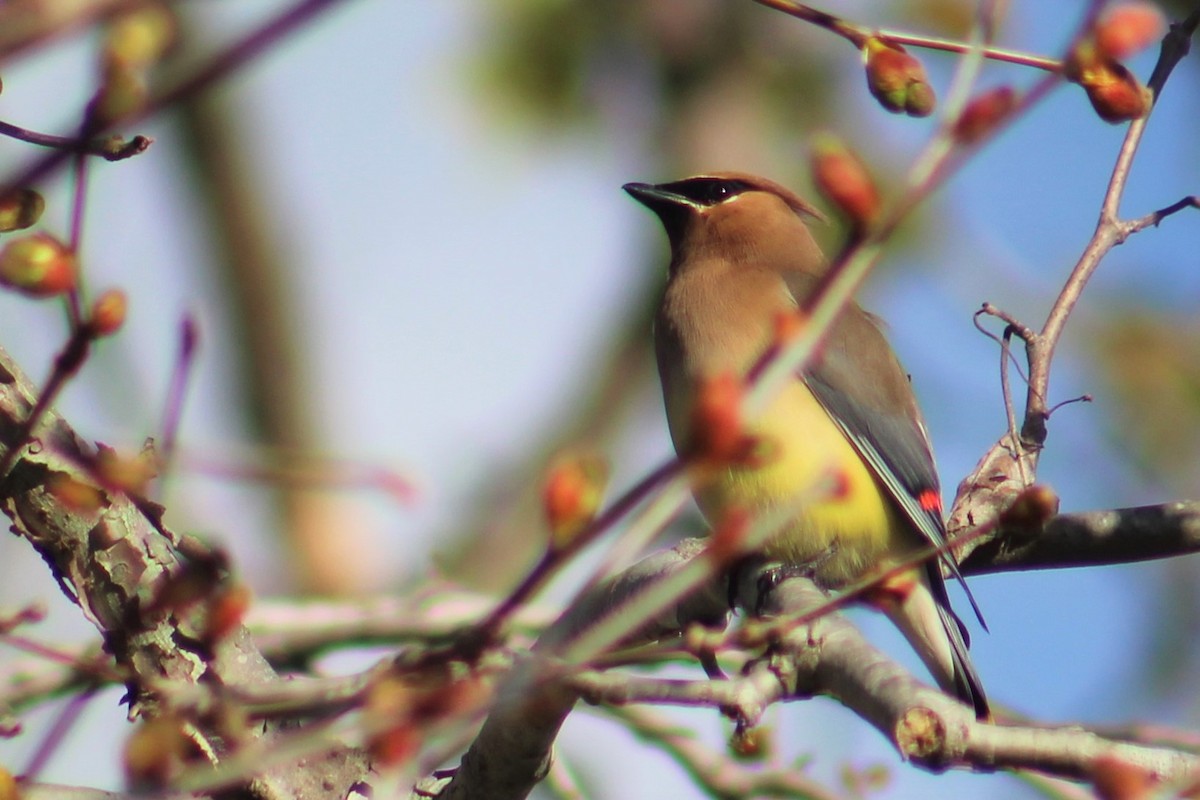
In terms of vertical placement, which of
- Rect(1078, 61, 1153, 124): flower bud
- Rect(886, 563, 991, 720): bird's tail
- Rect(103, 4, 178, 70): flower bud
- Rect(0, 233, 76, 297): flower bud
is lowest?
Rect(886, 563, 991, 720): bird's tail

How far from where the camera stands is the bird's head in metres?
5.03

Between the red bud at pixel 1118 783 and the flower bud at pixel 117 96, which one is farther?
the red bud at pixel 1118 783

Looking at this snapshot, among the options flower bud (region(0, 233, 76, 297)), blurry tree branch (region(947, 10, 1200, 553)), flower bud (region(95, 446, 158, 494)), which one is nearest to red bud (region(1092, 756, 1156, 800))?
flower bud (region(95, 446, 158, 494))

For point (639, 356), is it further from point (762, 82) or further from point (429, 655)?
point (429, 655)

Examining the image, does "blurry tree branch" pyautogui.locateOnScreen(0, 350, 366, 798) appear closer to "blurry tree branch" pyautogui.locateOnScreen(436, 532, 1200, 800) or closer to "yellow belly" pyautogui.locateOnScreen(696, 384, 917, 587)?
"blurry tree branch" pyautogui.locateOnScreen(436, 532, 1200, 800)

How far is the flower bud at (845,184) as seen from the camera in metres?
1.10

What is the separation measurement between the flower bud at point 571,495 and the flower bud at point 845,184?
0.25 m

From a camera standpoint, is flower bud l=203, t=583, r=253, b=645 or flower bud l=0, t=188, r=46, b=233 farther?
flower bud l=0, t=188, r=46, b=233

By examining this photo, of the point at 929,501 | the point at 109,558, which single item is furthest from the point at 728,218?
the point at 109,558

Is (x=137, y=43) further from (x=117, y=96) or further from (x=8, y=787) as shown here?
(x=8, y=787)

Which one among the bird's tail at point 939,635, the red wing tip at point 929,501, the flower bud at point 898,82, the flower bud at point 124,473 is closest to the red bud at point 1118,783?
the flower bud at point 124,473

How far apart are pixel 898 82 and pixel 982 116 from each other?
75 centimetres

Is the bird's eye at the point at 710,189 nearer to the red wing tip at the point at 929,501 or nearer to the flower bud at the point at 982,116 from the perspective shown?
the red wing tip at the point at 929,501

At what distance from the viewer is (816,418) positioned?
4.33m
